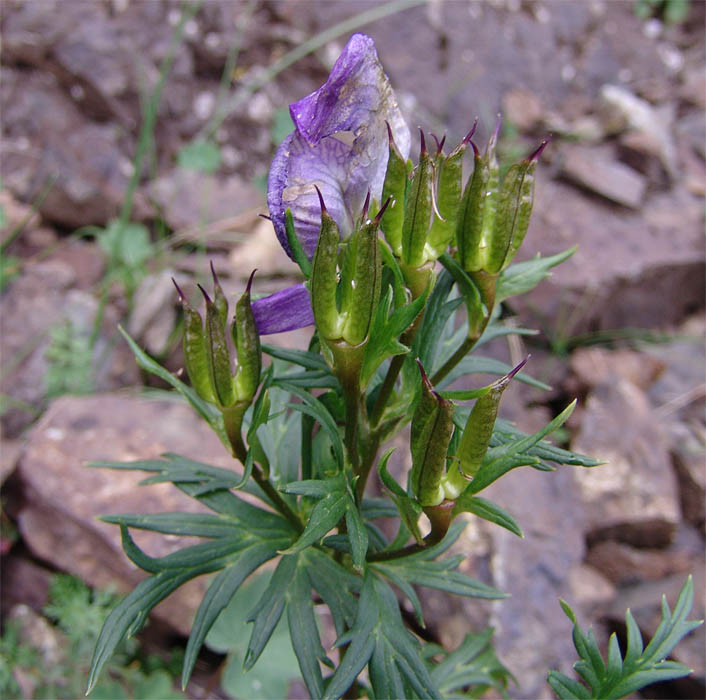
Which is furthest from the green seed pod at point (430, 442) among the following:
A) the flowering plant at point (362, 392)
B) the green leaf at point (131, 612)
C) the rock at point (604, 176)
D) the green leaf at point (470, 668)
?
the rock at point (604, 176)

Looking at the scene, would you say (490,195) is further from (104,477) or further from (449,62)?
(449,62)

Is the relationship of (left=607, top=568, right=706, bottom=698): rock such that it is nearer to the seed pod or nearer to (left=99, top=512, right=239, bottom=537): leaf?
(left=99, top=512, right=239, bottom=537): leaf

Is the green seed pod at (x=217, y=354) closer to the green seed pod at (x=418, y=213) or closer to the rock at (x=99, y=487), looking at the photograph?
the green seed pod at (x=418, y=213)

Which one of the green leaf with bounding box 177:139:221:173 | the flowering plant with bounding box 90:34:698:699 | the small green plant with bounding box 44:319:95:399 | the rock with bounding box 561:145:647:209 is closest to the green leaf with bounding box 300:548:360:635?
the flowering plant with bounding box 90:34:698:699

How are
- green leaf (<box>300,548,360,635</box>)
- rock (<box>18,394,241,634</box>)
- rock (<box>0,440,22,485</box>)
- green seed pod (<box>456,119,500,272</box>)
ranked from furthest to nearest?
rock (<box>0,440,22,485</box>), rock (<box>18,394,241,634</box>), green leaf (<box>300,548,360,635</box>), green seed pod (<box>456,119,500,272</box>)

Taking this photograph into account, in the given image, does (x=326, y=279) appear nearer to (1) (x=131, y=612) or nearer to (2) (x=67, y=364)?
(1) (x=131, y=612)

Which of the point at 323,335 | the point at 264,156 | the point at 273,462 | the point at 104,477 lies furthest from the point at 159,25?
the point at 323,335
